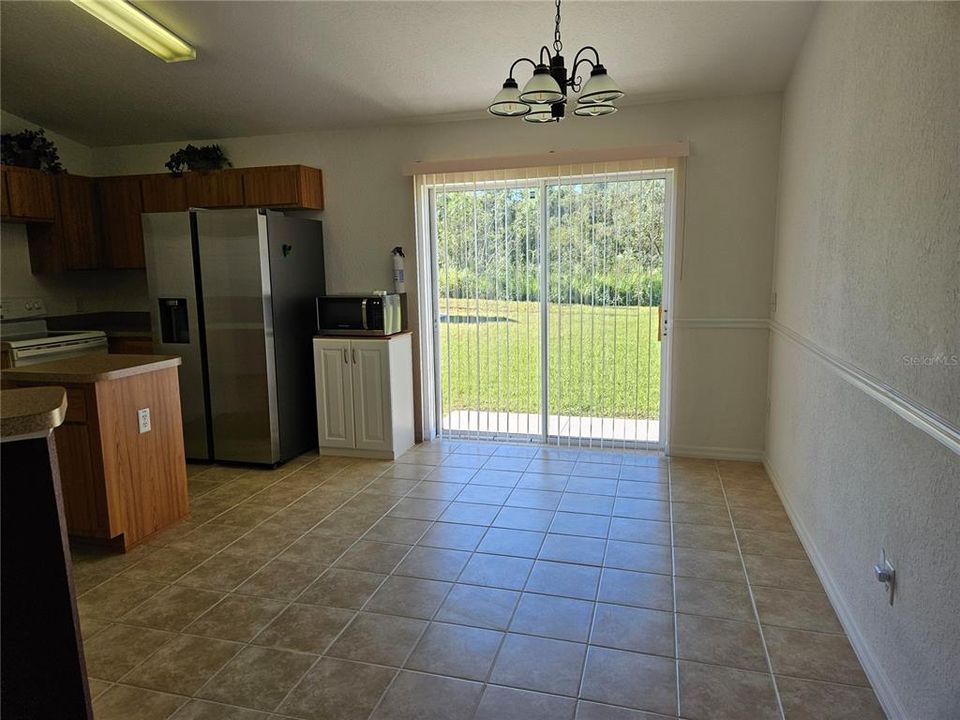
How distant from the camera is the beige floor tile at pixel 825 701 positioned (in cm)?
175

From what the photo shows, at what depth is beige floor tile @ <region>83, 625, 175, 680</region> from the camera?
6.66 ft

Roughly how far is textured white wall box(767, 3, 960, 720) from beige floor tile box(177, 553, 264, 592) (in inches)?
97.1

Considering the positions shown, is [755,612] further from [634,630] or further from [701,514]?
[701,514]

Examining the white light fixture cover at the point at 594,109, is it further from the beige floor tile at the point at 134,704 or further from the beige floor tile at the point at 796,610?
the beige floor tile at the point at 134,704

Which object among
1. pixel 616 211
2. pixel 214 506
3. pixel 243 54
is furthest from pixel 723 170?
pixel 214 506

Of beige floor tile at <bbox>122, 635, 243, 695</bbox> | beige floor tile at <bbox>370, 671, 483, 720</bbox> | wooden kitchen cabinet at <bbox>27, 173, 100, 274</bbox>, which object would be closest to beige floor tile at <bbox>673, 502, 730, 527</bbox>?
beige floor tile at <bbox>370, 671, 483, 720</bbox>

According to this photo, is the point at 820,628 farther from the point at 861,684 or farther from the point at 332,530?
the point at 332,530

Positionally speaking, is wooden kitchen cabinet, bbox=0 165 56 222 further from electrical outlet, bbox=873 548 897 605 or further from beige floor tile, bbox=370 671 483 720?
electrical outlet, bbox=873 548 897 605

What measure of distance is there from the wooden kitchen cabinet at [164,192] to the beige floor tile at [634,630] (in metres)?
4.32

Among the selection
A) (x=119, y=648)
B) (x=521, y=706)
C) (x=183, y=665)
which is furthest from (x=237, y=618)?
(x=521, y=706)

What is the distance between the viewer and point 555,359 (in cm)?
439

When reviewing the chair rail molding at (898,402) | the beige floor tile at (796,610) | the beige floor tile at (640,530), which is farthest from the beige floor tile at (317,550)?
the chair rail molding at (898,402)

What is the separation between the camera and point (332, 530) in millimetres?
3105

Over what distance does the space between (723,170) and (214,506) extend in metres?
3.91
